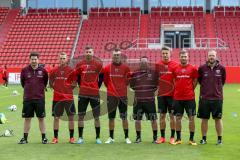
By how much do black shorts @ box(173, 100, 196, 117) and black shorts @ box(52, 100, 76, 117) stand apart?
2.32 meters

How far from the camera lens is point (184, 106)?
1116cm

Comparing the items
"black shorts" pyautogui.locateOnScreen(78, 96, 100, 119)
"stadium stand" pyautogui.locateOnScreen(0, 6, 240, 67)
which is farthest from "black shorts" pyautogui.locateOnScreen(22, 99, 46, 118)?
"stadium stand" pyautogui.locateOnScreen(0, 6, 240, 67)

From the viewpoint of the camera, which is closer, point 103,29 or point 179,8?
point 103,29

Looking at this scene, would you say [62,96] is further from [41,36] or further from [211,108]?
[41,36]

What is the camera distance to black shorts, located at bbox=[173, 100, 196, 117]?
11000 millimetres

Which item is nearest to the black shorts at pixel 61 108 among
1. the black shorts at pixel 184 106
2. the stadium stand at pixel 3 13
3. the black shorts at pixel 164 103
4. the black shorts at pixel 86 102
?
the black shorts at pixel 86 102

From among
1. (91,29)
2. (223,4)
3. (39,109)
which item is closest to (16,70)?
(91,29)

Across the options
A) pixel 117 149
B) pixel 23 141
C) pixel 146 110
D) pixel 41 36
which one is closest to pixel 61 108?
pixel 23 141

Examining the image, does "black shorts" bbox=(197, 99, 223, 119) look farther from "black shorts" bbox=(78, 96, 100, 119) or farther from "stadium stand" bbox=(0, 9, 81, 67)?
"stadium stand" bbox=(0, 9, 81, 67)

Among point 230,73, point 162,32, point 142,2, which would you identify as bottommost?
point 230,73

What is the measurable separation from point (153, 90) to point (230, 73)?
95.3 feet

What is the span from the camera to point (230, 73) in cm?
3928

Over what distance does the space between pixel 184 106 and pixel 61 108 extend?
276 cm

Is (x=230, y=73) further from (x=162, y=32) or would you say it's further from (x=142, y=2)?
(x=142, y=2)
